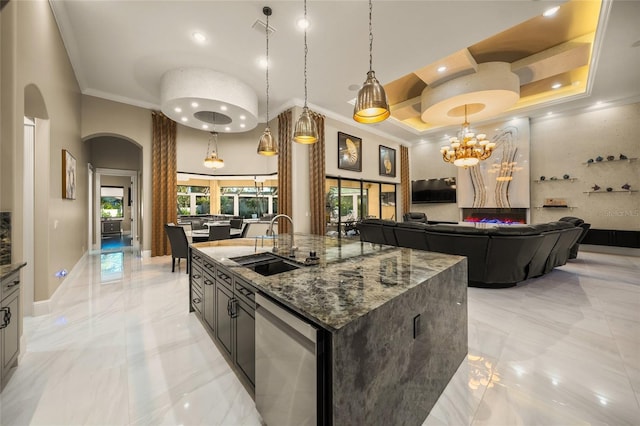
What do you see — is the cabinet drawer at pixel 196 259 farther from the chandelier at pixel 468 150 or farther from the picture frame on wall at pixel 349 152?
the chandelier at pixel 468 150

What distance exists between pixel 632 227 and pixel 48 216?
11.6m

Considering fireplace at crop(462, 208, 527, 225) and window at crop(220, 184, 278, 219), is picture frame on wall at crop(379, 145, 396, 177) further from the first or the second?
window at crop(220, 184, 278, 219)

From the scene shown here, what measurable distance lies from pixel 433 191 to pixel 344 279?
904 cm

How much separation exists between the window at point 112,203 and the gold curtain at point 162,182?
23.9 feet

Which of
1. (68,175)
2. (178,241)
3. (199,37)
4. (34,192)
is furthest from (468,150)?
(68,175)

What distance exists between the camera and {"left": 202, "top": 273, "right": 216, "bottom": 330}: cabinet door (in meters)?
2.17

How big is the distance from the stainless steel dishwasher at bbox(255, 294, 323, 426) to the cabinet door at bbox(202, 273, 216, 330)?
3.22 feet

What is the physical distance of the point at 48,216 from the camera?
10.2 ft

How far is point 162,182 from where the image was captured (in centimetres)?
613

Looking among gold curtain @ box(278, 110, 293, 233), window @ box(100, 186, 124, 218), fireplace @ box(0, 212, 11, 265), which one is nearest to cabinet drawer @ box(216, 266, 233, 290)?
fireplace @ box(0, 212, 11, 265)

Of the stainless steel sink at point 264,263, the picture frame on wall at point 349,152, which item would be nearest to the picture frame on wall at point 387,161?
the picture frame on wall at point 349,152

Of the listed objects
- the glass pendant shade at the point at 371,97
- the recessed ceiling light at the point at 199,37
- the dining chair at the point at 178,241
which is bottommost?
the dining chair at the point at 178,241

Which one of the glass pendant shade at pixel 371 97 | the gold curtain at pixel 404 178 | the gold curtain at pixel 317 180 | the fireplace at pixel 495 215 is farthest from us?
the gold curtain at pixel 404 178

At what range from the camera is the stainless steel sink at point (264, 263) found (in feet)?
7.11
